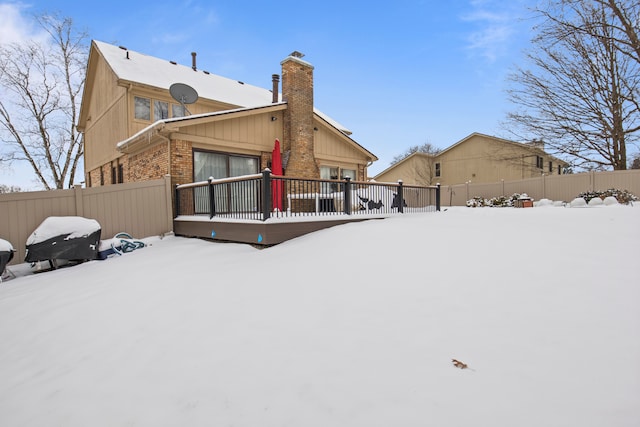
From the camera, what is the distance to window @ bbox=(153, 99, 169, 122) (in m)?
11.7

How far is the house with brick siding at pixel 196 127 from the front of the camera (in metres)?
8.70

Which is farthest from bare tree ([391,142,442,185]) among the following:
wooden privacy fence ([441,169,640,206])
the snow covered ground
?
the snow covered ground

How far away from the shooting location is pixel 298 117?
10.4 meters

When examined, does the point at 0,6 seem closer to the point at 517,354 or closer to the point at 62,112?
the point at 62,112

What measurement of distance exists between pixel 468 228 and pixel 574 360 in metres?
4.26

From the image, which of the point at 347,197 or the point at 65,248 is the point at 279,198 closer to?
the point at 347,197

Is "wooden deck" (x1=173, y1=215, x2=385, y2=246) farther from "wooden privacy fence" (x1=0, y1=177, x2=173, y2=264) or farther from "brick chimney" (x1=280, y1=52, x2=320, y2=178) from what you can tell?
"brick chimney" (x1=280, y1=52, x2=320, y2=178)

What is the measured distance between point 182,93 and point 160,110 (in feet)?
8.39

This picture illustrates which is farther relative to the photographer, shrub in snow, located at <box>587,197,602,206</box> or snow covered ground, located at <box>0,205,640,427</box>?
shrub in snow, located at <box>587,197,602,206</box>

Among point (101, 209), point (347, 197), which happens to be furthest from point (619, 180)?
point (101, 209)

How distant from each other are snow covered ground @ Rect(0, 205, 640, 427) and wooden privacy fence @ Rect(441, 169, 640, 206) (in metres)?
12.1

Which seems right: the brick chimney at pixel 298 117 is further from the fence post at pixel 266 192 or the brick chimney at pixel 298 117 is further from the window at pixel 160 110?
the window at pixel 160 110

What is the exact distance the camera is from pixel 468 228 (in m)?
6.07

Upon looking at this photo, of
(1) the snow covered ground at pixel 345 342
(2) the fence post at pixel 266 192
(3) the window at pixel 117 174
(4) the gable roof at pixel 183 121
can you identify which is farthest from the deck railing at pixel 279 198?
(3) the window at pixel 117 174
